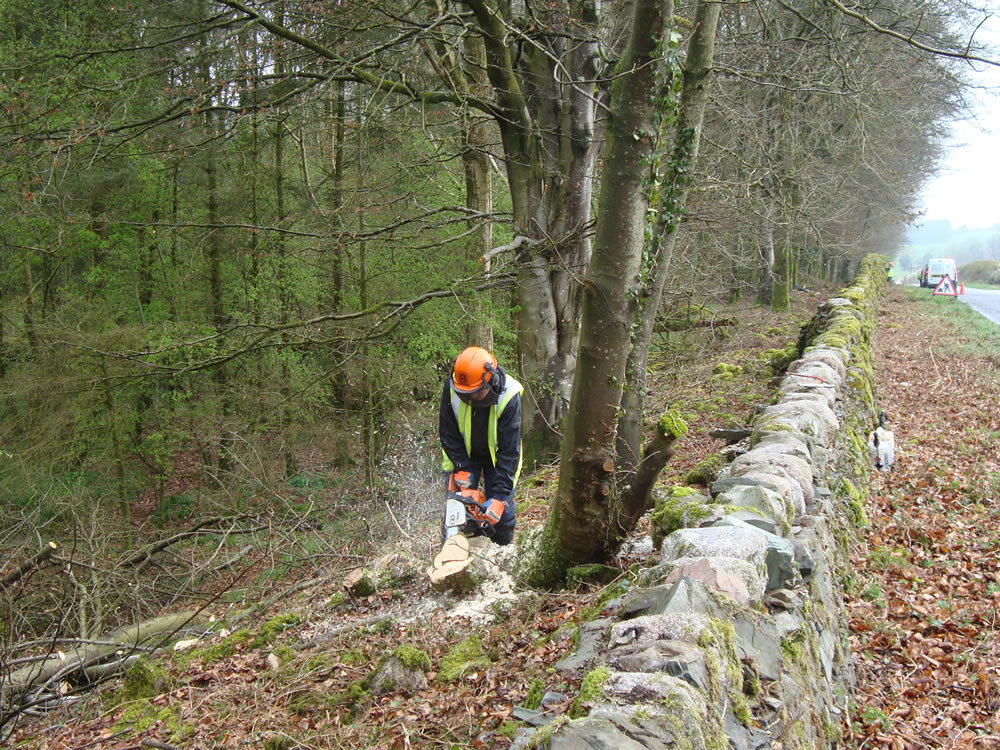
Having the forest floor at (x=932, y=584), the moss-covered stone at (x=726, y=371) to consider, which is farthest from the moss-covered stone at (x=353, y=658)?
the moss-covered stone at (x=726, y=371)

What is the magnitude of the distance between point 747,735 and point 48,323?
12507 mm

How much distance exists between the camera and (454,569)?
462 cm

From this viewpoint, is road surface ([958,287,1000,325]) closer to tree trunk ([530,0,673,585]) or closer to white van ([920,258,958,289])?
white van ([920,258,958,289])

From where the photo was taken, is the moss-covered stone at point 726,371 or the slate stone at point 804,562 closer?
the slate stone at point 804,562

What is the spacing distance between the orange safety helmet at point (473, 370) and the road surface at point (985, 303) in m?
21.6

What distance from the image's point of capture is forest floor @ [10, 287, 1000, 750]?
3.22m

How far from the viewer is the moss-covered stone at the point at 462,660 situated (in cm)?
346

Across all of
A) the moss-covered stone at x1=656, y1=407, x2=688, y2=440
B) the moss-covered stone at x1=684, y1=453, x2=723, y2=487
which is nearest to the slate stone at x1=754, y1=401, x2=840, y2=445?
the moss-covered stone at x1=684, y1=453, x2=723, y2=487

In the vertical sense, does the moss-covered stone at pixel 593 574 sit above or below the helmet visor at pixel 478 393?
below

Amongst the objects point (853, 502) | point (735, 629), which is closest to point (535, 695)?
point (735, 629)

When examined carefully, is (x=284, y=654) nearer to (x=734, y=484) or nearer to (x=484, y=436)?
(x=484, y=436)

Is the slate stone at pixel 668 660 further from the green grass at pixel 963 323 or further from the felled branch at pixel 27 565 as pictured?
the green grass at pixel 963 323

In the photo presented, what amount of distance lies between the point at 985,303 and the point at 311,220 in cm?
2867

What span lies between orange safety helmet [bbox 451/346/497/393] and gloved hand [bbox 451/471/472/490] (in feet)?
2.71
